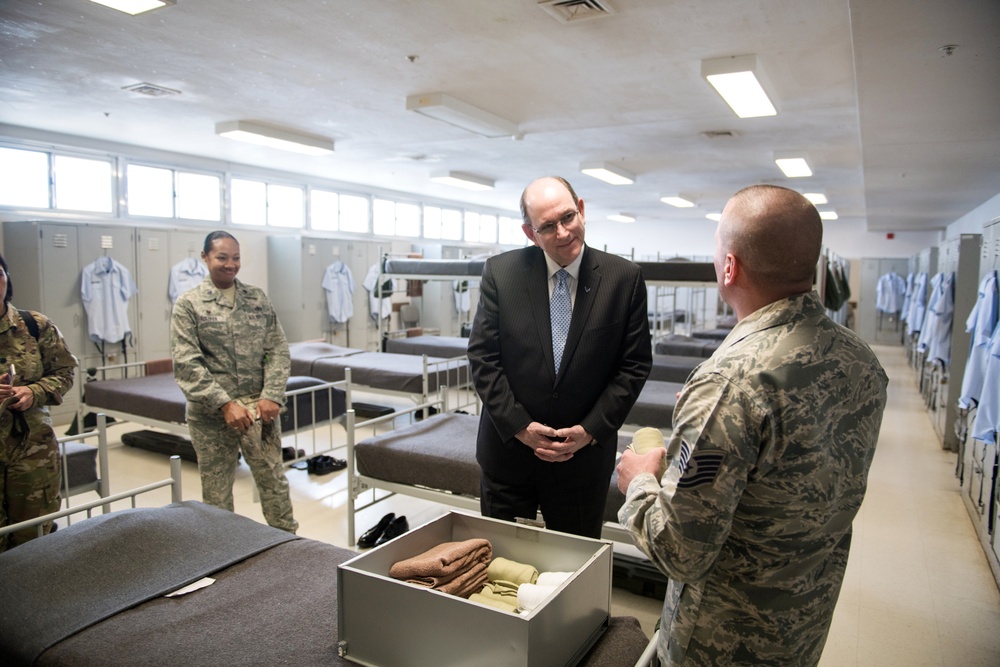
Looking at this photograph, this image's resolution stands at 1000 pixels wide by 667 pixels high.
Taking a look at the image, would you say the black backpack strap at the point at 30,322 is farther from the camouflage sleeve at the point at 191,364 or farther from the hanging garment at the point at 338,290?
the hanging garment at the point at 338,290

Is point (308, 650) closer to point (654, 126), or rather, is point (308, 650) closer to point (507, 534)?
point (507, 534)

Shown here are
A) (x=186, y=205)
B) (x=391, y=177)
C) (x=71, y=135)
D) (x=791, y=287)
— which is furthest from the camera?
(x=391, y=177)

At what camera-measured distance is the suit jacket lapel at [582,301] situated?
206 centimetres

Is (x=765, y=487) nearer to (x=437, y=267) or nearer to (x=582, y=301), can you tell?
(x=582, y=301)

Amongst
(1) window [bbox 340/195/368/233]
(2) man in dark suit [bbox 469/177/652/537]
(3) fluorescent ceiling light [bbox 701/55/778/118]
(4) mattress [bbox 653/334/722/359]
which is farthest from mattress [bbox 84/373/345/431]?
(1) window [bbox 340/195/368/233]

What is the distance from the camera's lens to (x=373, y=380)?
641 cm

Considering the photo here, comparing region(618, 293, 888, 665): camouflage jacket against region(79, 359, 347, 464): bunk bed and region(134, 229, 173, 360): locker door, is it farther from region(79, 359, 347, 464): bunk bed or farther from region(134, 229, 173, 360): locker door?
region(134, 229, 173, 360): locker door

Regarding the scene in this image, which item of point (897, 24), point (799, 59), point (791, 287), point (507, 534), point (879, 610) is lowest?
point (879, 610)

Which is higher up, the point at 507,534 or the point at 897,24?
the point at 897,24

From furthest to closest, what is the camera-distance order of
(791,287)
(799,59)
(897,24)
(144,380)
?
1. (144,380)
2. (799,59)
3. (897,24)
4. (791,287)

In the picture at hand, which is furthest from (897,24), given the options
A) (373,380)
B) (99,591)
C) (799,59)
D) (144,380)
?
(144,380)

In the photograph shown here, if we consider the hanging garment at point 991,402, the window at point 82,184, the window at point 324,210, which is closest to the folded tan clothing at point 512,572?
the hanging garment at point 991,402

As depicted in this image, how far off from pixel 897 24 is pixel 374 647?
311 centimetres

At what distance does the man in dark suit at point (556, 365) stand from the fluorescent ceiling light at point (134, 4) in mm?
2611
